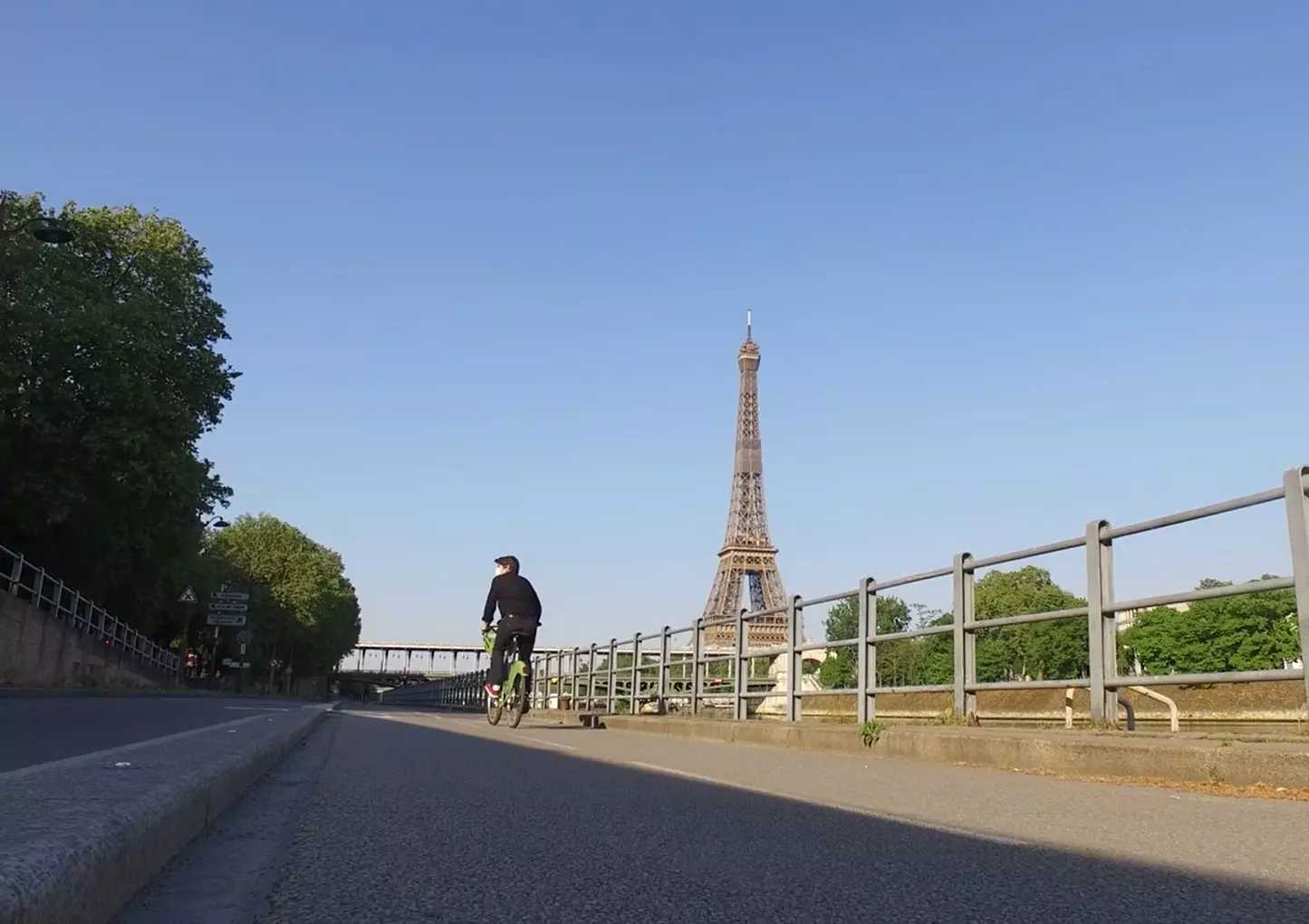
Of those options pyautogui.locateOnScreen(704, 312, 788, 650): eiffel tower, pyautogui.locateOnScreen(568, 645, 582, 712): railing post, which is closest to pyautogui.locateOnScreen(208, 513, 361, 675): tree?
pyautogui.locateOnScreen(704, 312, 788, 650): eiffel tower

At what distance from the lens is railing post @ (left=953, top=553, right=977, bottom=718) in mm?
9312

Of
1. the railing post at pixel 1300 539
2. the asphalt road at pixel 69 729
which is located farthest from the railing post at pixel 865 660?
the asphalt road at pixel 69 729

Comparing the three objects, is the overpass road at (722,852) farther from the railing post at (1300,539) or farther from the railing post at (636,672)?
the railing post at (636,672)

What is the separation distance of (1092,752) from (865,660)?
393 cm

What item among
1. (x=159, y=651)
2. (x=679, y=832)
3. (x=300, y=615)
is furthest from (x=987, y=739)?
(x=300, y=615)

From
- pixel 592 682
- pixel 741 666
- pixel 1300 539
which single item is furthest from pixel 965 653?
pixel 592 682

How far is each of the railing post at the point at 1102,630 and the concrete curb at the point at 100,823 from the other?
214 inches

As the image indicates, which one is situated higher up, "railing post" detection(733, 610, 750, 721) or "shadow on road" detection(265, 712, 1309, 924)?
"railing post" detection(733, 610, 750, 721)

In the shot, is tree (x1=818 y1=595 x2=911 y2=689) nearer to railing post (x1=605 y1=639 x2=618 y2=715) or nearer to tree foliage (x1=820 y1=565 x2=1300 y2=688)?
tree foliage (x1=820 y1=565 x2=1300 y2=688)

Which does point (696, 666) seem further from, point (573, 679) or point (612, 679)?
point (573, 679)

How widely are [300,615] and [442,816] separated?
7195cm

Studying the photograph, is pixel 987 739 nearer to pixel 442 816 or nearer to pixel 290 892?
pixel 442 816

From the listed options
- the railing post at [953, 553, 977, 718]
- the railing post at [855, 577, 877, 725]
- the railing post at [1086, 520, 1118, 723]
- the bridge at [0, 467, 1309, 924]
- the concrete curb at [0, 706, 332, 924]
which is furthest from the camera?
the railing post at [855, 577, 877, 725]

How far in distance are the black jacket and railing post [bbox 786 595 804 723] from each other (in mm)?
3162
